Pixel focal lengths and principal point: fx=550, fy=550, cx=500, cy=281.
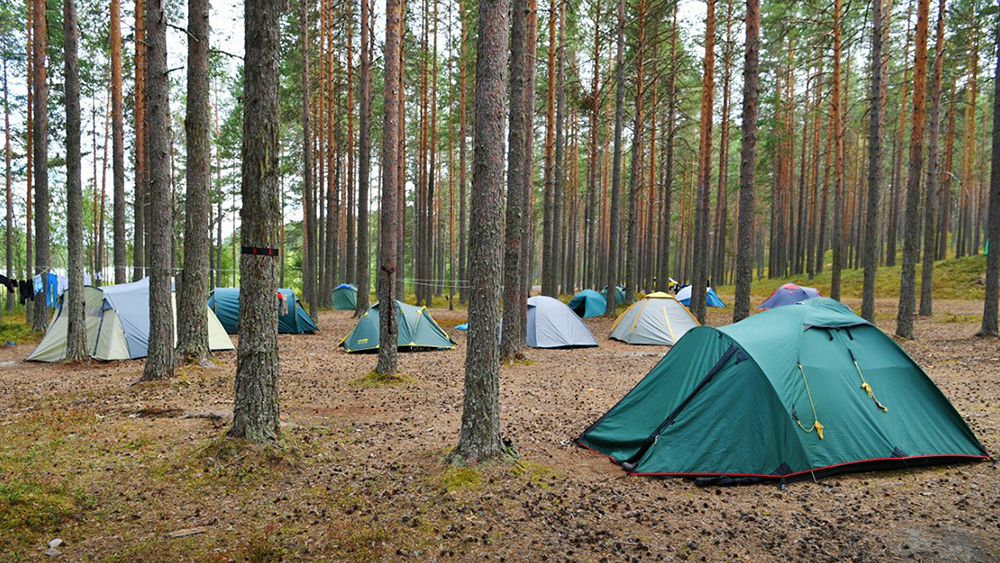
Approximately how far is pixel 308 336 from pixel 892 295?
77.1ft

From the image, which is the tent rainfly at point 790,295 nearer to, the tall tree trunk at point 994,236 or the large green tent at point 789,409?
the tall tree trunk at point 994,236

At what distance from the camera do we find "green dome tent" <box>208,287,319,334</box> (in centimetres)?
1488

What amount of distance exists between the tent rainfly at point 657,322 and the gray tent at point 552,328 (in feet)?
3.91

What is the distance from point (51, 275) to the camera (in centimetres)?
1405

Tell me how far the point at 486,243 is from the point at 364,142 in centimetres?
1234

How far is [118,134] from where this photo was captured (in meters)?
12.9

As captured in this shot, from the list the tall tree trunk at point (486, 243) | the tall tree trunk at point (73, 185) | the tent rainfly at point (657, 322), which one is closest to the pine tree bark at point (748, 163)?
the tent rainfly at point (657, 322)

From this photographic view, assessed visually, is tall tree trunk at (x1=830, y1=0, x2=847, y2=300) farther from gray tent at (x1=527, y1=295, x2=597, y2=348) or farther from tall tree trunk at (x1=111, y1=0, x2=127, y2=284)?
tall tree trunk at (x1=111, y1=0, x2=127, y2=284)

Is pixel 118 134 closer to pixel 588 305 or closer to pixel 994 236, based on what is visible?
pixel 588 305

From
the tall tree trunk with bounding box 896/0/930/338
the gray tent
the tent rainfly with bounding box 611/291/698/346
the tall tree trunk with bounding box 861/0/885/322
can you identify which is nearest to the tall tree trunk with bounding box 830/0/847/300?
the tall tree trunk with bounding box 861/0/885/322

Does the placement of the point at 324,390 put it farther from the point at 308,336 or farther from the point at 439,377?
the point at 308,336

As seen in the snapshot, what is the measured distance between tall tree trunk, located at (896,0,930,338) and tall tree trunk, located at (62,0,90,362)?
639 inches

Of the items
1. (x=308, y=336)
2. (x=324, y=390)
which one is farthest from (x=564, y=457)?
(x=308, y=336)

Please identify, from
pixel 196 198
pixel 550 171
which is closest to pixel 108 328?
pixel 196 198
